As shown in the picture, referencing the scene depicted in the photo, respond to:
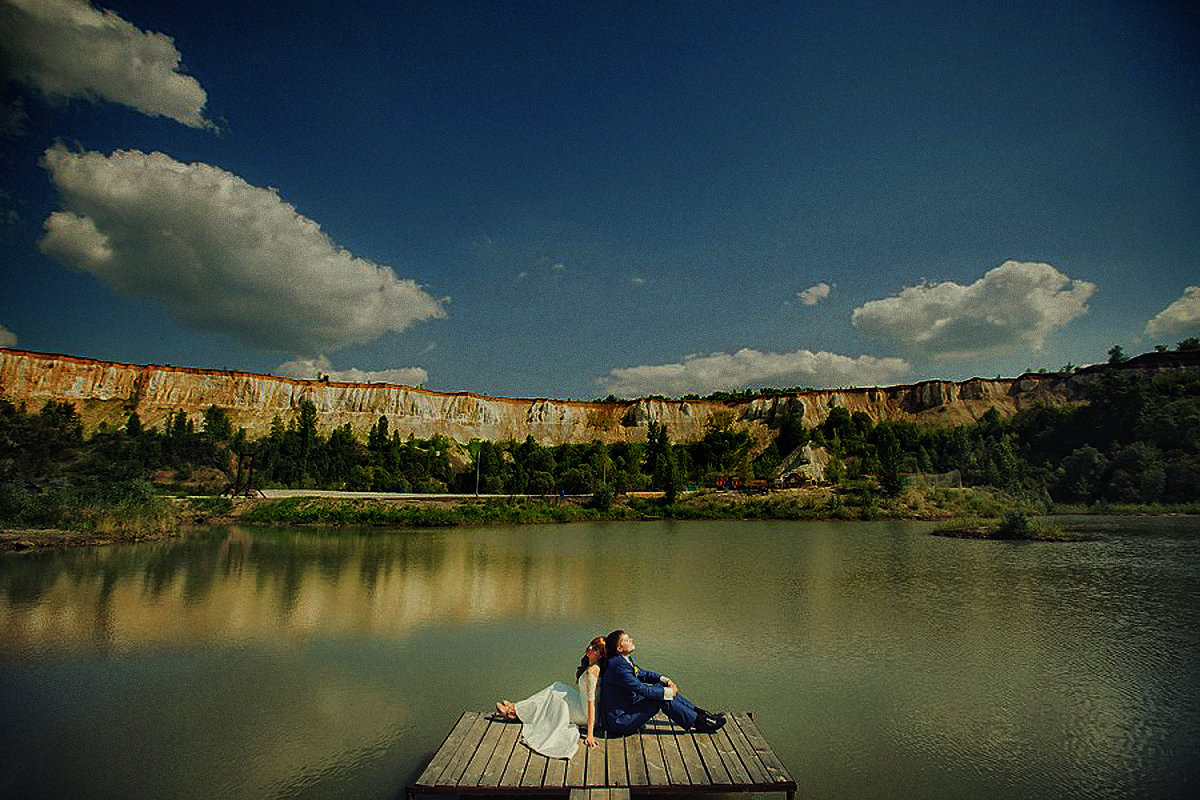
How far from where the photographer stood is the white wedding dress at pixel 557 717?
5.57m

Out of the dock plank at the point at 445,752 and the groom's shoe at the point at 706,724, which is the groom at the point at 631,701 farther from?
the dock plank at the point at 445,752

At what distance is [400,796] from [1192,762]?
25.3 ft

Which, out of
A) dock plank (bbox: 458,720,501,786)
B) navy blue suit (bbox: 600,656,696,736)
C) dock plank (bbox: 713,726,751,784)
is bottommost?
dock plank (bbox: 458,720,501,786)

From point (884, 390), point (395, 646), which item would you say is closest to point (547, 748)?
point (395, 646)

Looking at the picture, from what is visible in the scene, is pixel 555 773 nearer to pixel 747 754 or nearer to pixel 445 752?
pixel 445 752

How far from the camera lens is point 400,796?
5.59m

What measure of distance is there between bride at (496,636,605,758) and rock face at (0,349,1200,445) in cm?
6883

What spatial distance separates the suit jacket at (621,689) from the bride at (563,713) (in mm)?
107

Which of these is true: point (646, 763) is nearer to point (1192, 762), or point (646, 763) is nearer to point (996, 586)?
point (1192, 762)

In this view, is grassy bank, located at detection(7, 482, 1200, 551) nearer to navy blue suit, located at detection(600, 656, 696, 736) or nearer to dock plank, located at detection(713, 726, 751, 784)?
navy blue suit, located at detection(600, 656, 696, 736)

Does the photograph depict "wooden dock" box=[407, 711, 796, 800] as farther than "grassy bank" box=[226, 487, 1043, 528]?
No

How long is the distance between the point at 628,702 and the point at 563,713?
0.61 m

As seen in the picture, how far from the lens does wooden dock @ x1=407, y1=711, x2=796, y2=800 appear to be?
4965mm

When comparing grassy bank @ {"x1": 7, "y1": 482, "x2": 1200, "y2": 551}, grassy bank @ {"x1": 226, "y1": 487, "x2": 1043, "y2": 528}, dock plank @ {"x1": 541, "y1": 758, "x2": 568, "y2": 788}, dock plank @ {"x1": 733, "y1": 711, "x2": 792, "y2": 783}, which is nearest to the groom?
dock plank @ {"x1": 733, "y1": 711, "x2": 792, "y2": 783}
